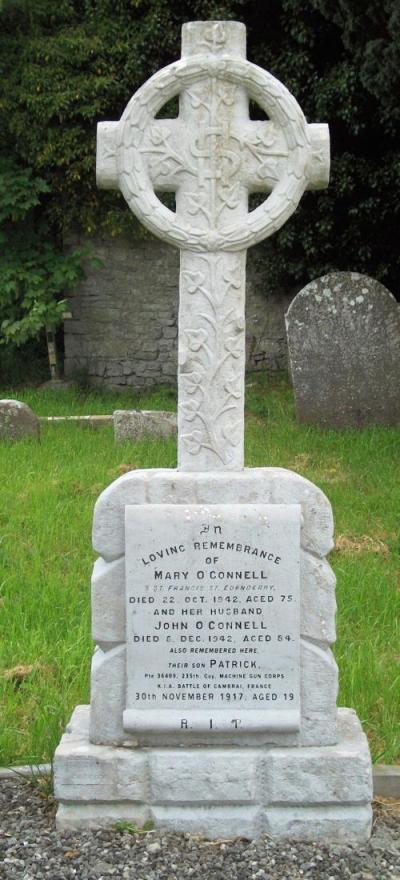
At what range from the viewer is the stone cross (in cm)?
299

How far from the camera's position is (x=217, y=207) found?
3.02m

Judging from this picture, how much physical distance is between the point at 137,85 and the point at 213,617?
35.8 feet

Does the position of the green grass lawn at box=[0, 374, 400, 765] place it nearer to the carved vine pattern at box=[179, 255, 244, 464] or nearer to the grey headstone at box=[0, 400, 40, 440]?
the grey headstone at box=[0, 400, 40, 440]

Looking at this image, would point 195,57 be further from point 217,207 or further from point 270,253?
point 270,253

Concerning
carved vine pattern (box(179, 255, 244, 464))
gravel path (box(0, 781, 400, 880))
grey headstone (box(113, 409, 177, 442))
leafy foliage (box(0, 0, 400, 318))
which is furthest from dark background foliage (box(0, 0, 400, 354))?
gravel path (box(0, 781, 400, 880))

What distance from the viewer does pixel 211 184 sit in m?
3.02

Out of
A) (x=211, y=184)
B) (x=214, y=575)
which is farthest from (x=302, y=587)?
(x=211, y=184)

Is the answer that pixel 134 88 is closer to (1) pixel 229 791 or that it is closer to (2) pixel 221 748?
(2) pixel 221 748

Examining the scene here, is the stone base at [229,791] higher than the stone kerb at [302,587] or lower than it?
lower

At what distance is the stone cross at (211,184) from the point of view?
9.80 ft

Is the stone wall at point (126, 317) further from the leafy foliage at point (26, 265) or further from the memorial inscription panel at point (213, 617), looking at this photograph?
the memorial inscription panel at point (213, 617)

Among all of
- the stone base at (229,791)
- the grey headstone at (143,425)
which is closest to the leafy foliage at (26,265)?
the grey headstone at (143,425)

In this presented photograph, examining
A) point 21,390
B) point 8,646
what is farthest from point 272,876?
point 21,390

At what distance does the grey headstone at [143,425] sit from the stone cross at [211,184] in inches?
222
